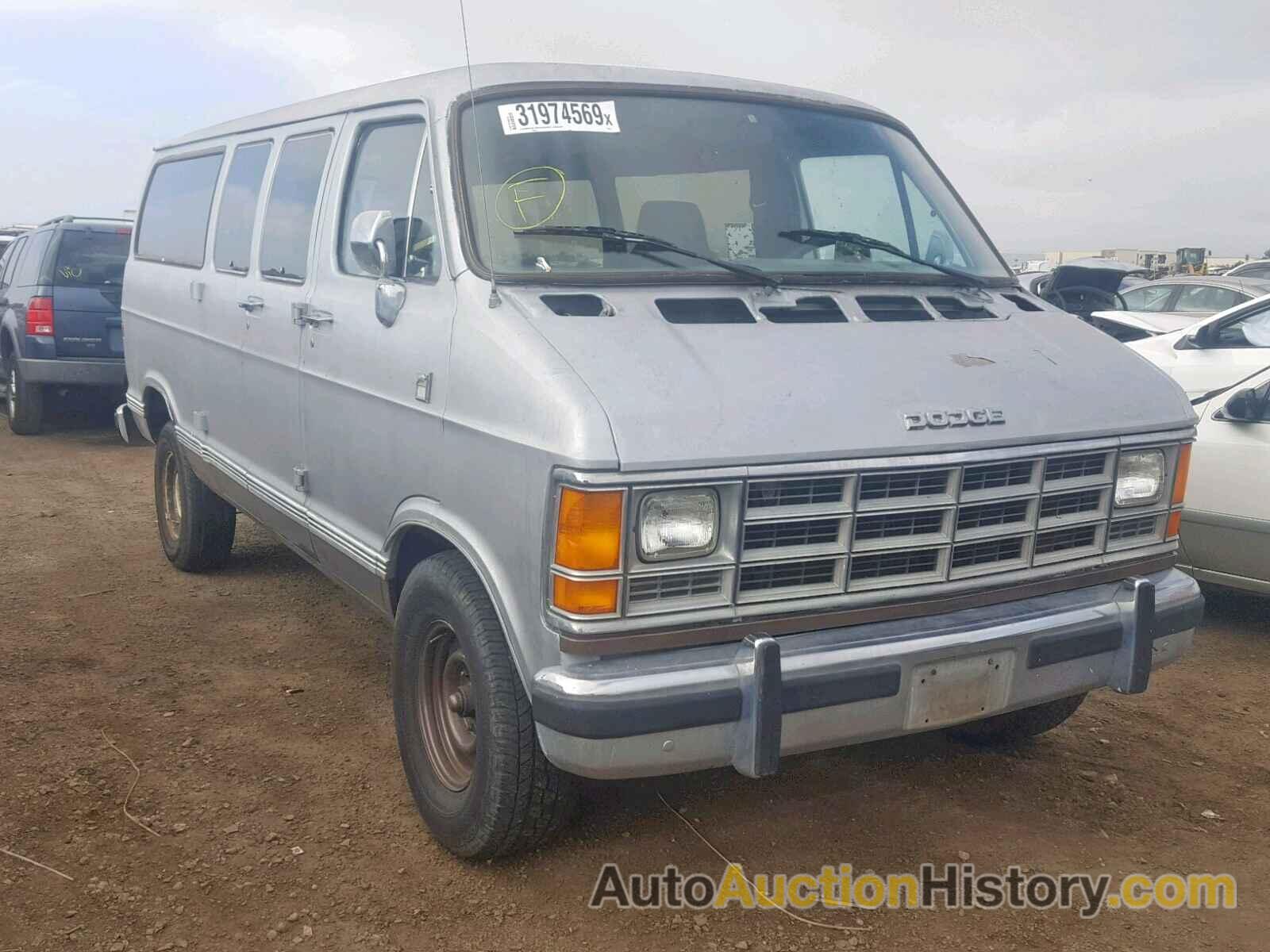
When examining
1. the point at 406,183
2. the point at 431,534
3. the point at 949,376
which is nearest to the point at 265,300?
the point at 406,183

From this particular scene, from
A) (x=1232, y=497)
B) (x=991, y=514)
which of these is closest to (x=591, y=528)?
(x=991, y=514)

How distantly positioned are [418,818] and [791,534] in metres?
1.55

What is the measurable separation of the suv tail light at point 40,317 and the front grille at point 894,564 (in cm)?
944

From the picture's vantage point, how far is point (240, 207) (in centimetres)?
507

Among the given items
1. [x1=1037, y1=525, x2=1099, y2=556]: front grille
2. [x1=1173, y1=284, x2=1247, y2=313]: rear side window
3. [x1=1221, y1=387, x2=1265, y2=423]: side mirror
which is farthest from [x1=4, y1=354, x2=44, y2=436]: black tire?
[x1=1173, y1=284, x2=1247, y2=313]: rear side window

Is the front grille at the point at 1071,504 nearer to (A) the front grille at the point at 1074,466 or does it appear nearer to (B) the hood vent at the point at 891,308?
(A) the front grille at the point at 1074,466

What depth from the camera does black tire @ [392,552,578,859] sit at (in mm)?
2996

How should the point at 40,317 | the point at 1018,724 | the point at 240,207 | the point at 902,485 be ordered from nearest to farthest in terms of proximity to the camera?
1. the point at 902,485
2. the point at 1018,724
3. the point at 240,207
4. the point at 40,317

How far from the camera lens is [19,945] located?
114 inches

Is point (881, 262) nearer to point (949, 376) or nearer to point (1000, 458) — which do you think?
point (949, 376)

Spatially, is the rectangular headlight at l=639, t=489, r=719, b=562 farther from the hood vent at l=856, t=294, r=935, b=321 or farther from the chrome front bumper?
the hood vent at l=856, t=294, r=935, b=321

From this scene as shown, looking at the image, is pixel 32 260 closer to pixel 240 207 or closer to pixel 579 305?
pixel 240 207

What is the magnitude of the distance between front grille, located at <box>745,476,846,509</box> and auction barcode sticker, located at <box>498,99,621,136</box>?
141 cm

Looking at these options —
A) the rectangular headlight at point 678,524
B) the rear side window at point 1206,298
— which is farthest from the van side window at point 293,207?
the rear side window at point 1206,298
